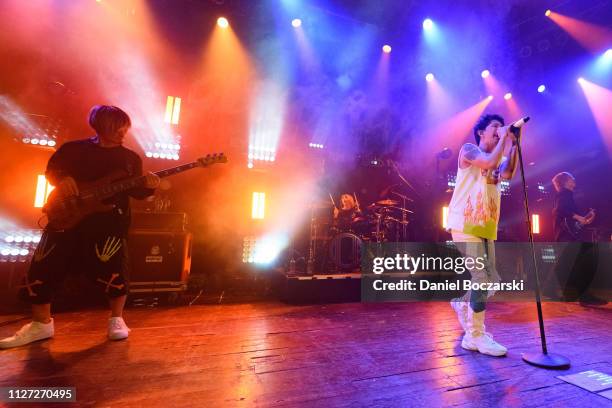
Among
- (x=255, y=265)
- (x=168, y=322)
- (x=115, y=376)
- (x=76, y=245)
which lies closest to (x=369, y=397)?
(x=115, y=376)

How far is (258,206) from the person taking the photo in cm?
577

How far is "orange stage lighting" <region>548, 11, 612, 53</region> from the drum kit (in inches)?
208

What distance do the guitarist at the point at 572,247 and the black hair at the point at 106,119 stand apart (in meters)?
6.14

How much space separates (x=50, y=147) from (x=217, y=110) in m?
2.91

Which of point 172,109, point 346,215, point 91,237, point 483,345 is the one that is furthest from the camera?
point 172,109

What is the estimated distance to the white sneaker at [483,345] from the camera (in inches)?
85.1

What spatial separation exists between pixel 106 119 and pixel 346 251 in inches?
151

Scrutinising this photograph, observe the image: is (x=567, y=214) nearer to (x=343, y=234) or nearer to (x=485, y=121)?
(x=485, y=121)

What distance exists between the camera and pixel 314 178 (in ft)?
20.8

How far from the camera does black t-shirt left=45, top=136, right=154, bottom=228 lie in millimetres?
2367

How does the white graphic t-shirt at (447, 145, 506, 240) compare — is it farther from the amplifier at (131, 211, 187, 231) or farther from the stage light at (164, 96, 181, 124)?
the stage light at (164, 96, 181, 124)

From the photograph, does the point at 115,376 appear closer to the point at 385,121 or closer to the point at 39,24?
the point at 39,24

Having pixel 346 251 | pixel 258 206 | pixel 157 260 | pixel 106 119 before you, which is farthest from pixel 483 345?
pixel 258 206

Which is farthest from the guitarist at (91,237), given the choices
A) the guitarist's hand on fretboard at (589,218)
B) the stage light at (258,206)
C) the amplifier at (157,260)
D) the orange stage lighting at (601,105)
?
the orange stage lighting at (601,105)
